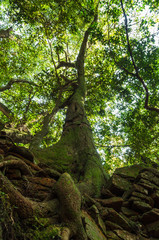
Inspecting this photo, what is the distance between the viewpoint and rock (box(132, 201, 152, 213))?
4803 millimetres

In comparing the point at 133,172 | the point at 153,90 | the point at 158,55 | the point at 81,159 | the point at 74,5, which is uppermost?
the point at 74,5

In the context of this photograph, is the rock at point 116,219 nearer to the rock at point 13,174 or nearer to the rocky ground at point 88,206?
the rocky ground at point 88,206

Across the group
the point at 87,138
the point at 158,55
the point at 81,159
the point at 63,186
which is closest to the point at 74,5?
the point at 158,55

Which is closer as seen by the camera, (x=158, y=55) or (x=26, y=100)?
(x=158, y=55)

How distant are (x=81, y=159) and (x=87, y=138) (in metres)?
1.19

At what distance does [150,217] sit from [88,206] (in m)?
1.76

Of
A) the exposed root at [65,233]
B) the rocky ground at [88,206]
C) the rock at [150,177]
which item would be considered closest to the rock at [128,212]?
the rocky ground at [88,206]

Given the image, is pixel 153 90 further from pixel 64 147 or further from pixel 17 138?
pixel 17 138

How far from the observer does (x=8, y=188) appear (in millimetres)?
2551

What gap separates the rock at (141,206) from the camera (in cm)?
480

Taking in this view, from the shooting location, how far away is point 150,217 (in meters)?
4.57

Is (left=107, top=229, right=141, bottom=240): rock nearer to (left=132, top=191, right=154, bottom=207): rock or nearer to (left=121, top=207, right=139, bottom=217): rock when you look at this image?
(left=121, top=207, right=139, bottom=217): rock

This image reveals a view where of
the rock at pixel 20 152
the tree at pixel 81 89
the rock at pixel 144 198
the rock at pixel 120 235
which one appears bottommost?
the rock at pixel 120 235

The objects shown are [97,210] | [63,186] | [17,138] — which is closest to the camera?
[63,186]
